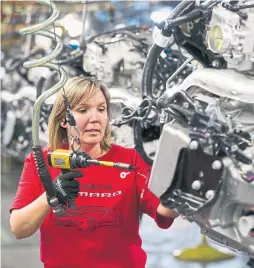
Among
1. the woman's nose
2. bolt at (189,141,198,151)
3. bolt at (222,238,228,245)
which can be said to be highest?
bolt at (189,141,198,151)

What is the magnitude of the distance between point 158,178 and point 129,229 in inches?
17.3

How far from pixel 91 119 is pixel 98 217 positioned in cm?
39

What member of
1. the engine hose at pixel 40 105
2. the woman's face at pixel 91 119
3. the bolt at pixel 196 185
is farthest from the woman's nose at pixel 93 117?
the bolt at pixel 196 185

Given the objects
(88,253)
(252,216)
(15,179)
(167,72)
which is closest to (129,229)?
(88,253)

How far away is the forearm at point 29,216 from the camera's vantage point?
2.58 meters

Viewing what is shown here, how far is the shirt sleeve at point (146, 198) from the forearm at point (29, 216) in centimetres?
41

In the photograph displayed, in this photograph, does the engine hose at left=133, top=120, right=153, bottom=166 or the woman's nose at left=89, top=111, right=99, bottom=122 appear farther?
the engine hose at left=133, top=120, right=153, bottom=166

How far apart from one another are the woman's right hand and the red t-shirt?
0.28 m

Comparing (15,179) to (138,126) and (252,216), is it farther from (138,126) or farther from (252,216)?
(252,216)

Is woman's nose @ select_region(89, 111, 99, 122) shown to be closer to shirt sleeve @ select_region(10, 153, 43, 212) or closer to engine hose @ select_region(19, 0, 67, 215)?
engine hose @ select_region(19, 0, 67, 215)

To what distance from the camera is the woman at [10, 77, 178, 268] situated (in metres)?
2.73

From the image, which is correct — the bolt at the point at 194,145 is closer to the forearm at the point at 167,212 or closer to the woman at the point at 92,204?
the forearm at the point at 167,212

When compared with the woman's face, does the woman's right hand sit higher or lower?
lower

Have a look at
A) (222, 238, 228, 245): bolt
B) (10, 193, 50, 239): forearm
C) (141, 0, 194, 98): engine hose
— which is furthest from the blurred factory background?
(222, 238, 228, 245): bolt
